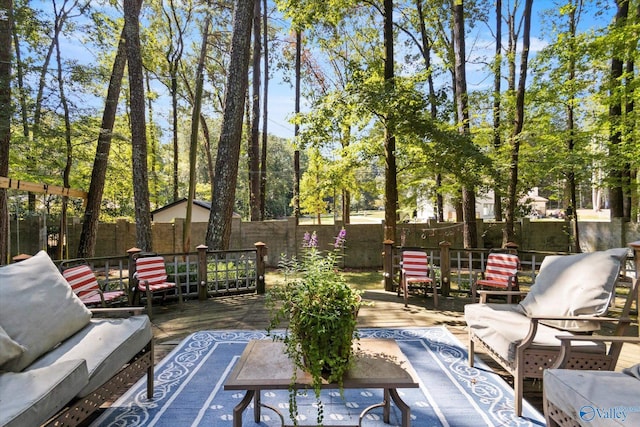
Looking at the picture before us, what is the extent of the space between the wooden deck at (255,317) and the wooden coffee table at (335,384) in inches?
54.4

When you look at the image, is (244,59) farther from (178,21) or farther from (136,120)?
(178,21)

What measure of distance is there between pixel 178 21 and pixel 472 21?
34.1ft

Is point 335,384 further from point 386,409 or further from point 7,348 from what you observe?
point 7,348

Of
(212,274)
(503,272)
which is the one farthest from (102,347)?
(503,272)

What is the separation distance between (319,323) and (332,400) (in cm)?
111

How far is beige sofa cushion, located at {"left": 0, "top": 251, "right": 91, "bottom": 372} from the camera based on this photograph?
6.59 ft

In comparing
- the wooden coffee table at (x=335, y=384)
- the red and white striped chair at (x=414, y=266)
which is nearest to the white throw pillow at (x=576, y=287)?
the wooden coffee table at (x=335, y=384)

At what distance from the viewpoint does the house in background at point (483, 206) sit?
36.3 ft

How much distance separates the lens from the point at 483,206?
24.5 meters

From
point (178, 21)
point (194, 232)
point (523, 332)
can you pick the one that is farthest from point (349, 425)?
point (178, 21)

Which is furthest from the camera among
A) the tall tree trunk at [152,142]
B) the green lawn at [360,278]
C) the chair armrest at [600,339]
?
the tall tree trunk at [152,142]

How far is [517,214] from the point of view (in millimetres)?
10758

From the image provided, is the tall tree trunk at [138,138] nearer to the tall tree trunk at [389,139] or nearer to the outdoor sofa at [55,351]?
the outdoor sofa at [55,351]

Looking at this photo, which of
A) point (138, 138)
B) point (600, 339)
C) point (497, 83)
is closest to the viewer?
point (600, 339)
